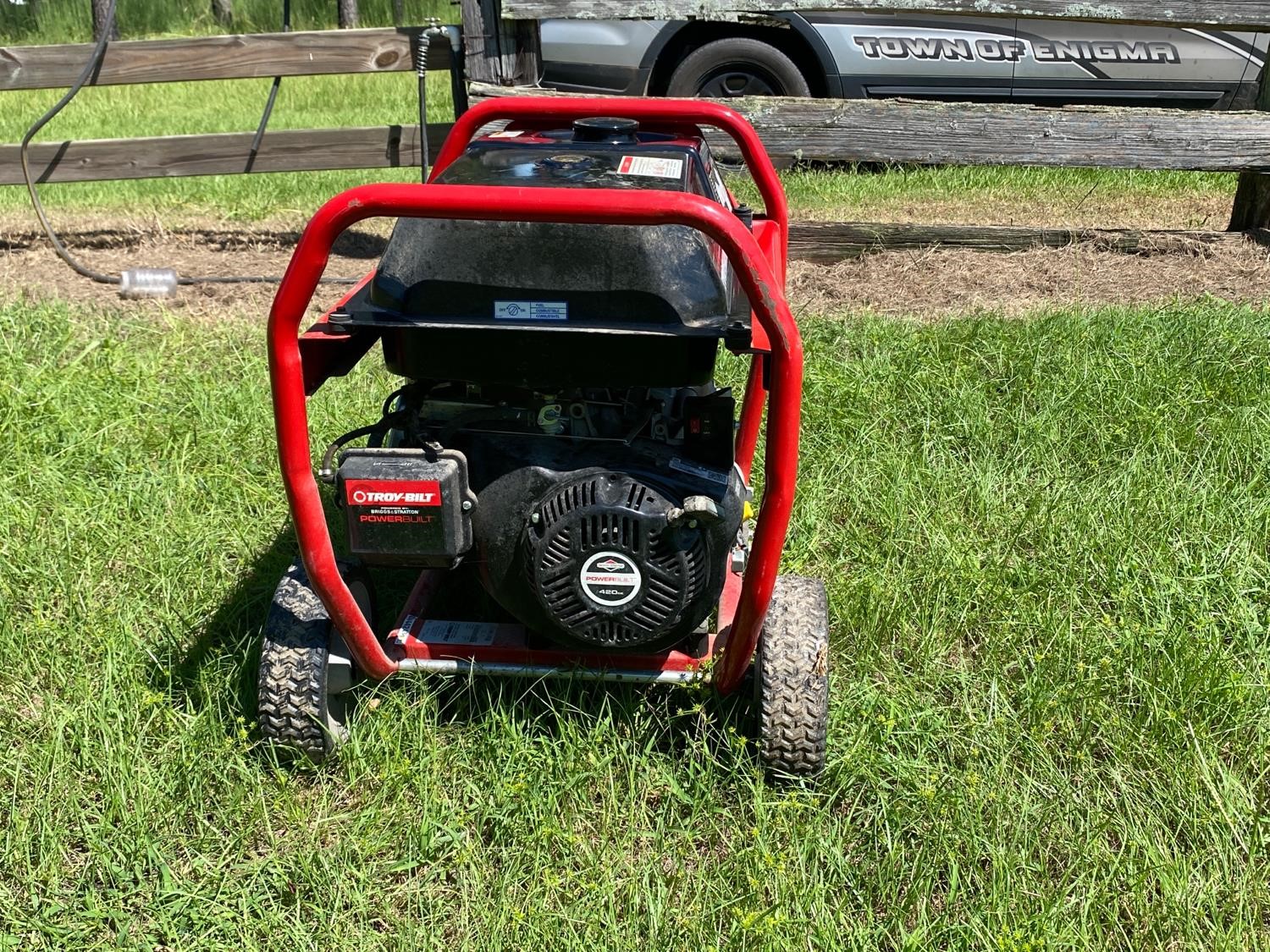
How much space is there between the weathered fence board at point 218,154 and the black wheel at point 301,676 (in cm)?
417

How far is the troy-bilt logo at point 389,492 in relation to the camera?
2148 mm

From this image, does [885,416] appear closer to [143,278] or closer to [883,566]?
[883,566]

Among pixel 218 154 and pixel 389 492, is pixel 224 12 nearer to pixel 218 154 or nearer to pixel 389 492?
pixel 218 154

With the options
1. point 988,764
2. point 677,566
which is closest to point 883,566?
point 988,764

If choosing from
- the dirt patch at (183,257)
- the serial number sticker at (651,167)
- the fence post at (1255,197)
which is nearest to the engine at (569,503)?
the serial number sticker at (651,167)

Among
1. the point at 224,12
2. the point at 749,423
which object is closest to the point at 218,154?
the point at 749,423

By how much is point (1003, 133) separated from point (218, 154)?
13.8 feet

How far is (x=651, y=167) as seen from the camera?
2.37 m

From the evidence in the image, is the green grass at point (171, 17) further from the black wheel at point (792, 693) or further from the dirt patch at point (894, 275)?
the black wheel at point (792, 693)

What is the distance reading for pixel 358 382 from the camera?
424 centimetres

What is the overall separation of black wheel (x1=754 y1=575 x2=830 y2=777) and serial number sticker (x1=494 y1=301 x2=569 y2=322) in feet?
2.66

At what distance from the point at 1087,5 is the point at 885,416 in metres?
2.82

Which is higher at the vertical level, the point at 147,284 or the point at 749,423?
the point at 749,423

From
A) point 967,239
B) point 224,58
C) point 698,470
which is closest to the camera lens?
point 698,470
